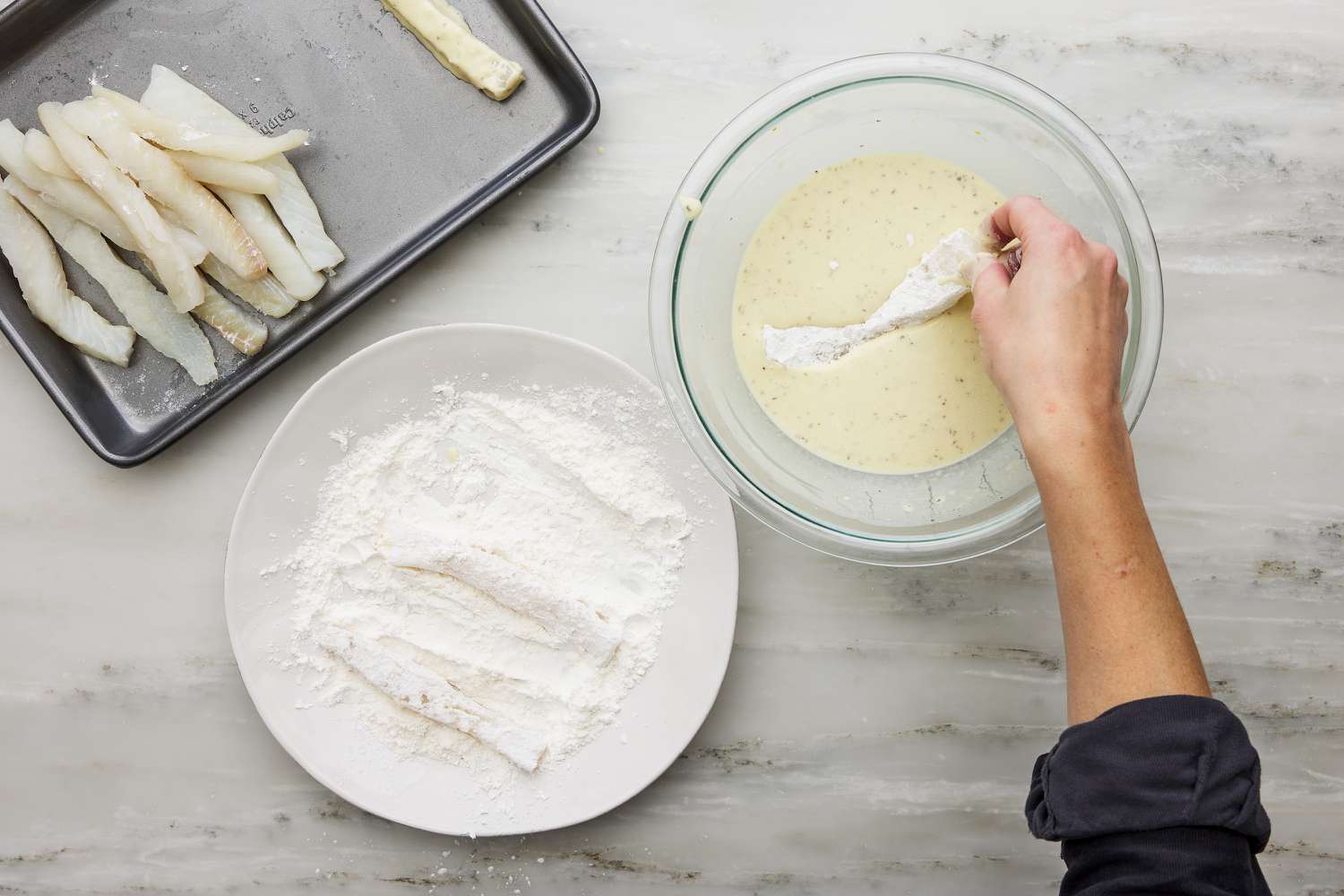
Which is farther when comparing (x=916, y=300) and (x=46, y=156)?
(x=46, y=156)

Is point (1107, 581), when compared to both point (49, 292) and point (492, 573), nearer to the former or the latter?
point (492, 573)

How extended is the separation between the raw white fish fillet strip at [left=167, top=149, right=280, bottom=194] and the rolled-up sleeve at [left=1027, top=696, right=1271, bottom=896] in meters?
1.20

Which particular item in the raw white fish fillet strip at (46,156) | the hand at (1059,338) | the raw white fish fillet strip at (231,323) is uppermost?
the raw white fish fillet strip at (46,156)

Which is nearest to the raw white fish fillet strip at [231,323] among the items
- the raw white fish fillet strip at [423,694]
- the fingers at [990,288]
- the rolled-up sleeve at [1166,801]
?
the raw white fish fillet strip at [423,694]

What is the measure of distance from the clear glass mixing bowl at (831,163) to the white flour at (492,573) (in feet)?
0.44

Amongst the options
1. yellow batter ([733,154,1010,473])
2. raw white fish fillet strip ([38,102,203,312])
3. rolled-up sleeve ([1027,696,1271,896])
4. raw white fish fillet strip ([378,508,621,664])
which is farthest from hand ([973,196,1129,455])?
raw white fish fillet strip ([38,102,203,312])

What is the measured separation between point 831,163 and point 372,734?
0.99 m

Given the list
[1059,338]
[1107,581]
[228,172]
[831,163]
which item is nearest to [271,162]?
[228,172]

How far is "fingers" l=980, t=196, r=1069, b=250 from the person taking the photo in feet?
3.39

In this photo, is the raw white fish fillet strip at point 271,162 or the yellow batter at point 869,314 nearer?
the yellow batter at point 869,314

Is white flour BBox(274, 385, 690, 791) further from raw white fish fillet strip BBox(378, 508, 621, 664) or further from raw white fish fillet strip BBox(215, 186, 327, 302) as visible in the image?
raw white fish fillet strip BBox(215, 186, 327, 302)

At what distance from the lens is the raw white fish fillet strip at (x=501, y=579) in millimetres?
1311

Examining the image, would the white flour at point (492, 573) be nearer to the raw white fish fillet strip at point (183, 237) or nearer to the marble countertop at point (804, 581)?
the marble countertop at point (804, 581)

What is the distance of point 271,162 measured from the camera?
1316 mm
